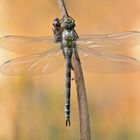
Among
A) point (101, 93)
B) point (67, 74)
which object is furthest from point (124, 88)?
point (67, 74)

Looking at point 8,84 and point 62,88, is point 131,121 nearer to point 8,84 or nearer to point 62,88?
point 62,88

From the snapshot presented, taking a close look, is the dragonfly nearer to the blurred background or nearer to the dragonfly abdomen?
the dragonfly abdomen

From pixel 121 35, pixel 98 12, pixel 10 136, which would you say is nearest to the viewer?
pixel 121 35

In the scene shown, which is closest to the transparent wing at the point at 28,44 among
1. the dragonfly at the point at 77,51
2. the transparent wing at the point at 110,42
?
the dragonfly at the point at 77,51

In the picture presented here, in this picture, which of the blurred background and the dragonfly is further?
the blurred background

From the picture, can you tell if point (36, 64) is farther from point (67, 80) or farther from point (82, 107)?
point (82, 107)

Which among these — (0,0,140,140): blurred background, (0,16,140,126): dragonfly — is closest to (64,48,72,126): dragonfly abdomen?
(0,16,140,126): dragonfly
